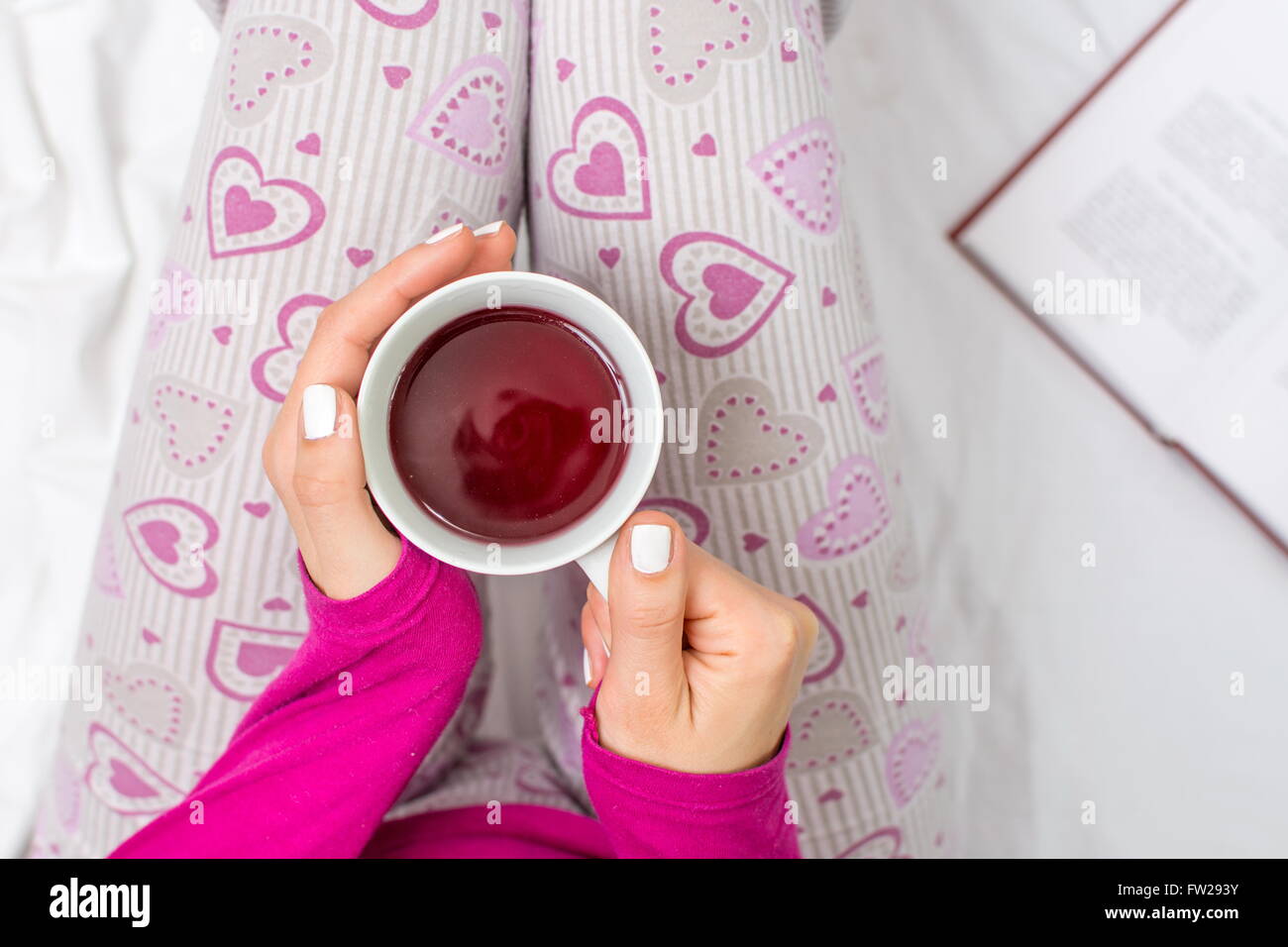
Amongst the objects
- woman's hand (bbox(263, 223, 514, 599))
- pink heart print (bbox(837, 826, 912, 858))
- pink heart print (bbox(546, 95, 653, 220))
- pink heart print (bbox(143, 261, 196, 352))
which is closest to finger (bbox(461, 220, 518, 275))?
woman's hand (bbox(263, 223, 514, 599))

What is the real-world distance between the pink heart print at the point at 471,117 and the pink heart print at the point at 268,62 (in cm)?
6

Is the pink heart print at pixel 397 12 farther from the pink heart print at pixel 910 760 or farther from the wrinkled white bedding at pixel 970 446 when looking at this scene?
the pink heart print at pixel 910 760

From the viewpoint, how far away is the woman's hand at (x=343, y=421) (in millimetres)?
381

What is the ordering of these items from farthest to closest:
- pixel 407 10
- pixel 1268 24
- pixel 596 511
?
pixel 1268 24 < pixel 407 10 < pixel 596 511

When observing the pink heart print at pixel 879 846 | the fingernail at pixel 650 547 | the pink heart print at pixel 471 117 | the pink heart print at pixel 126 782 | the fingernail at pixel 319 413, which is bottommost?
the pink heart print at pixel 879 846

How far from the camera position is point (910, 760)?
0.63 metres

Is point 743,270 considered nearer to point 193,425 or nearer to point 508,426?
point 508,426

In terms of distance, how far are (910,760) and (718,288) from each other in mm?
347

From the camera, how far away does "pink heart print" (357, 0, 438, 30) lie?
514 millimetres

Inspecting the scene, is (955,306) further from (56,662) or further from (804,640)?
(56,662)

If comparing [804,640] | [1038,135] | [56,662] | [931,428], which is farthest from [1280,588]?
[56,662]

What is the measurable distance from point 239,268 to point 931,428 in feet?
1.99

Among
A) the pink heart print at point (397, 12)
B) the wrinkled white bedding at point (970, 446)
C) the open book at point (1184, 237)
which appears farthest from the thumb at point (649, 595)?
the open book at point (1184, 237)
